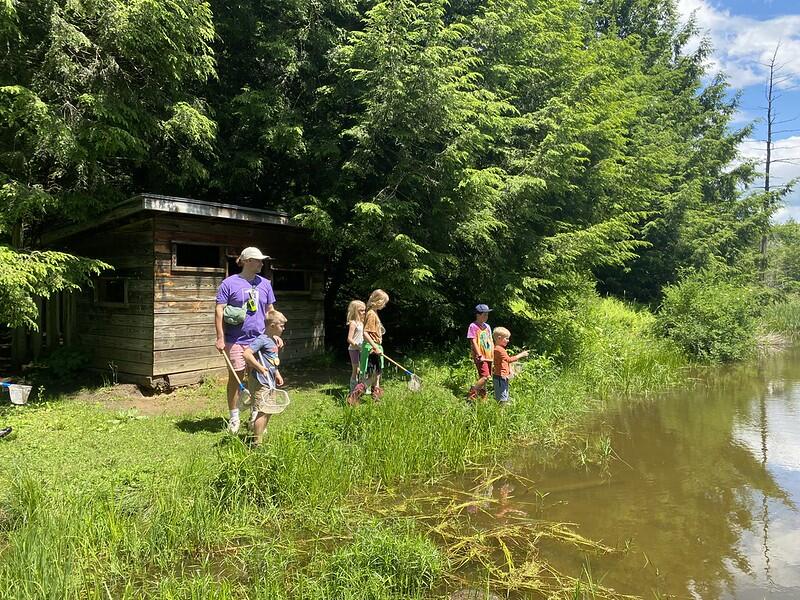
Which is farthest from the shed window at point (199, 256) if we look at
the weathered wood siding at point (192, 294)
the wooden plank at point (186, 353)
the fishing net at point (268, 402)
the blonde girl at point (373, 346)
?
the fishing net at point (268, 402)

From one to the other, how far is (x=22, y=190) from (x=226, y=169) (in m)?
4.19

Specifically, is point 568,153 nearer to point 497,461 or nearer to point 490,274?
point 490,274

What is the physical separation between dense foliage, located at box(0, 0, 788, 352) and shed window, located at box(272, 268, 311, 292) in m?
0.81

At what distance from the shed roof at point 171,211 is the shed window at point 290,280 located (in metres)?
1.36

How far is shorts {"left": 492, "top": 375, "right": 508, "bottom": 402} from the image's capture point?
748 centimetres

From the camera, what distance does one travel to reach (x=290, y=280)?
11391 millimetres

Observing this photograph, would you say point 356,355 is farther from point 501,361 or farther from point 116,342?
point 116,342

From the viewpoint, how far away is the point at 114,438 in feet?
19.7

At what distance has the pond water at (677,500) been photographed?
3.86m

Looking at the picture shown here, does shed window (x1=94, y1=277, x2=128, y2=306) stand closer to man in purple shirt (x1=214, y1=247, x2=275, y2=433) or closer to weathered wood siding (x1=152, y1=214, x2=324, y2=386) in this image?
weathered wood siding (x1=152, y1=214, x2=324, y2=386)

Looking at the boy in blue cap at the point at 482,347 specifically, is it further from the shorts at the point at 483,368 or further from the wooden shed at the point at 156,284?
the wooden shed at the point at 156,284

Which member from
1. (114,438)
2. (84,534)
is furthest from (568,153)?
(84,534)

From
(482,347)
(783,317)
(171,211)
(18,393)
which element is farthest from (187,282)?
(783,317)

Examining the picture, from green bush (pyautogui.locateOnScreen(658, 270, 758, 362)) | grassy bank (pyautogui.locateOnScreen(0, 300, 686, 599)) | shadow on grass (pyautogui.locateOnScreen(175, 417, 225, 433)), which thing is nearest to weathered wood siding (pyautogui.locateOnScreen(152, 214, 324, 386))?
grassy bank (pyautogui.locateOnScreen(0, 300, 686, 599))
